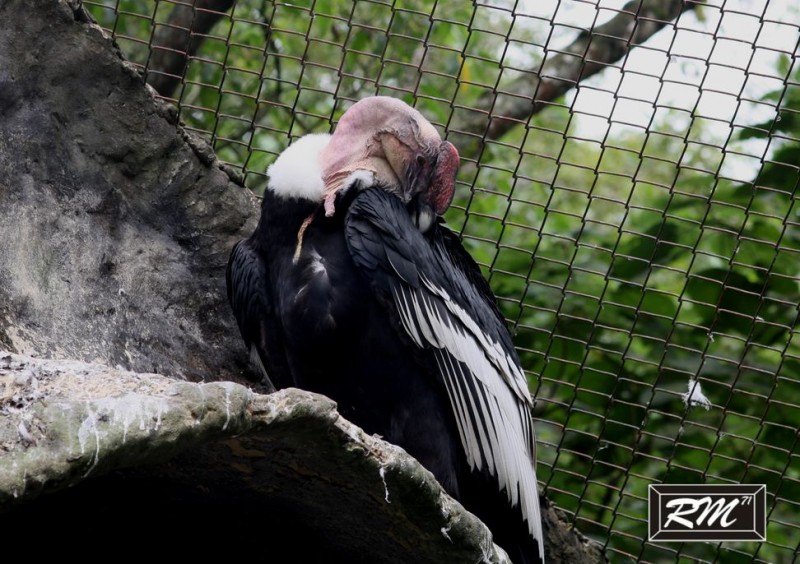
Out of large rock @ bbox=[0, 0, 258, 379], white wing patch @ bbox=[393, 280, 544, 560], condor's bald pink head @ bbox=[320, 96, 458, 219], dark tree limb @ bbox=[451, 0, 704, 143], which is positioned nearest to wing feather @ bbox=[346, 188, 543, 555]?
white wing patch @ bbox=[393, 280, 544, 560]

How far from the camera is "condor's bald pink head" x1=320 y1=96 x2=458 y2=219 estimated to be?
10.9 feet

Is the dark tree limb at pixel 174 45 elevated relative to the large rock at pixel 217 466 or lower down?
elevated

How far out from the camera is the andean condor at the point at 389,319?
3.03 metres

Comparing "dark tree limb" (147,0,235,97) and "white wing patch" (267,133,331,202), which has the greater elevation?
"dark tree limb" (147,0,235,97)

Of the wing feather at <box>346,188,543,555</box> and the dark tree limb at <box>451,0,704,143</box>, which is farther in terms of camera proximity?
the dark tree limb at <box>451,0,704,143</box>

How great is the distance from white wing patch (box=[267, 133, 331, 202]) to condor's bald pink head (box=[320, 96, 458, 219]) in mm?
44

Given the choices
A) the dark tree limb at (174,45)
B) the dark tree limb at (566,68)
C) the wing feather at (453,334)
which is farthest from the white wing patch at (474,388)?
the dark tree limb at (174,45)

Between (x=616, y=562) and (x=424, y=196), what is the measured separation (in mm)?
1727

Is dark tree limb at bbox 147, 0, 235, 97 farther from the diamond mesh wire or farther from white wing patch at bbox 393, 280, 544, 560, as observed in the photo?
white wing patch at bbox 393, 280, 544, 560

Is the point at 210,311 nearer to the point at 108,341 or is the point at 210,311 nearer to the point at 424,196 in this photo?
the point at 108,341

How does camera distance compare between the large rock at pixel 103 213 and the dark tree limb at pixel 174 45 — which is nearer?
the large rock at pixel 103 213

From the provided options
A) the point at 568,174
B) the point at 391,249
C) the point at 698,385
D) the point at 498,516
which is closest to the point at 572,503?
the point at 698,385

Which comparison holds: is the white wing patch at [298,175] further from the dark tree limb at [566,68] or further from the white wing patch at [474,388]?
the dark tree limb at [566,68]

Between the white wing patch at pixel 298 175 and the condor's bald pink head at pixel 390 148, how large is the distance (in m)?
0.04
